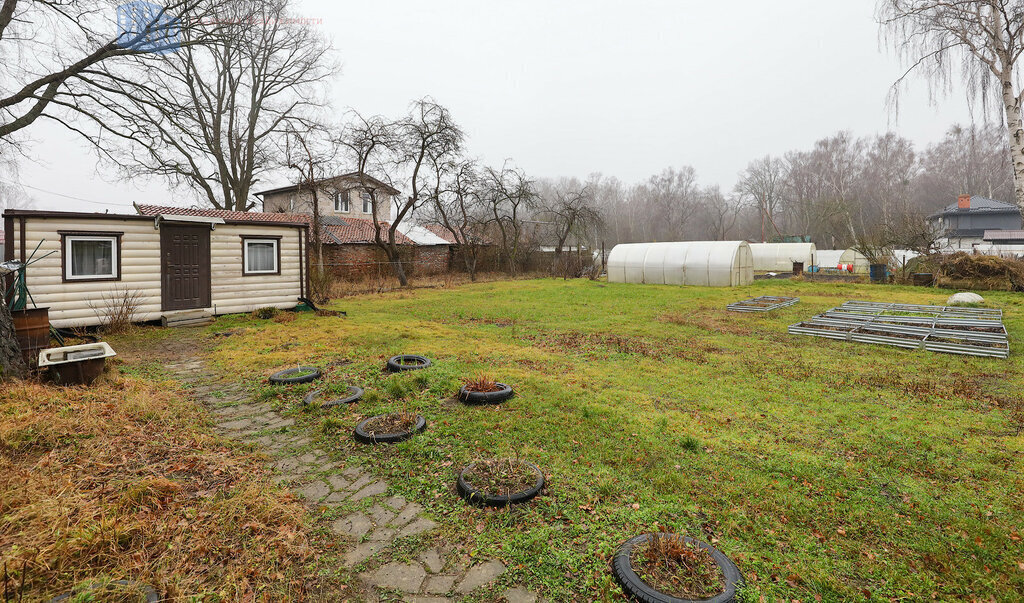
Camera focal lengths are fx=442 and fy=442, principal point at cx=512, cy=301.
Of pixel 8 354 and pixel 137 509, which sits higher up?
pixel 8 354

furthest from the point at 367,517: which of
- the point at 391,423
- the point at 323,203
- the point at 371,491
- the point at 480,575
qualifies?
the point at 323,203

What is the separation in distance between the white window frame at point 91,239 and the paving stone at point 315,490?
31.7ft

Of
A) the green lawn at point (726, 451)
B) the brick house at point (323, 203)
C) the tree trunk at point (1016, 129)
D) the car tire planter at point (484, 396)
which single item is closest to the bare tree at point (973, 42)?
the tree trunk at point (1016, 129)

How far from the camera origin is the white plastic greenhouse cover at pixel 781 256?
92.4 feet

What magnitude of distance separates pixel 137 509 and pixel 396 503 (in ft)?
4.80

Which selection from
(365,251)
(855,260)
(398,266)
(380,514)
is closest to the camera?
(380,514)

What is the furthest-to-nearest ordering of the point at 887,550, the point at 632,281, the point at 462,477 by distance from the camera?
the point at 632,281 < the point at 462,477 < the point at 887,550

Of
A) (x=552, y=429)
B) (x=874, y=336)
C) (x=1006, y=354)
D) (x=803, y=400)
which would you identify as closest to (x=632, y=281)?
(x=874, y=336)

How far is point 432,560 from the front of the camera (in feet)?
7.82

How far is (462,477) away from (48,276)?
10.6 m

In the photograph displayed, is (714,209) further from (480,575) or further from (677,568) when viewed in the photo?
(480,575)

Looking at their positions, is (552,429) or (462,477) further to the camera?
(552,429)

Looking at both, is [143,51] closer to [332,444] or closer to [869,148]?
[332,444]

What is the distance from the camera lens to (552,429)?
4090mm
